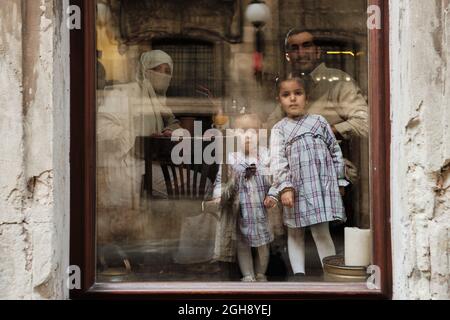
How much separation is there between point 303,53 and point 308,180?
3.11 ft

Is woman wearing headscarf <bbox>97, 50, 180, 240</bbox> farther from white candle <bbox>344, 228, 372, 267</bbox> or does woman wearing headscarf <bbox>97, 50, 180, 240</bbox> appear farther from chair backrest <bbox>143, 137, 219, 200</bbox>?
white candle <bbox>344, 228, 372, 267</bbox>

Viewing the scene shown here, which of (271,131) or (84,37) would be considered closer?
(84,37)

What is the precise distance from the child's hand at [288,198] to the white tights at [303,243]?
0.48 feet

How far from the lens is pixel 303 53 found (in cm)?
403

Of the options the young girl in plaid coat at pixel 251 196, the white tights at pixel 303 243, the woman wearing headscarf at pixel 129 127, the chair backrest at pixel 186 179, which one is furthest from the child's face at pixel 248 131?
the white tights at pixel 303 243

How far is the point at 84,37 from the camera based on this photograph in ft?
10.1

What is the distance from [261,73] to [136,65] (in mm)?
868

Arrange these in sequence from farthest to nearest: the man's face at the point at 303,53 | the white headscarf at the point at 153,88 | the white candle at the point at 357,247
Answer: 1. the man's face at the point at 303,53
2. the white headscarf at the point at 153,88
3. the white candle at the point at 357,247

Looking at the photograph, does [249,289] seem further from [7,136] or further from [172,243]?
[7,136]

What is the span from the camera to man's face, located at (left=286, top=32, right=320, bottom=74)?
3959 millimetres

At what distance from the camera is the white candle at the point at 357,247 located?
318 cm

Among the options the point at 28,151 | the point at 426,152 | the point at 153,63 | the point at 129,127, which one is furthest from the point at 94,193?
the point at 426,152

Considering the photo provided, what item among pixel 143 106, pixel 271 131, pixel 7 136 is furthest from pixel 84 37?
pixel 271 131

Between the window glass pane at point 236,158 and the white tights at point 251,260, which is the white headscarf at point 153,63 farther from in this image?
the white tights at point 251,260
